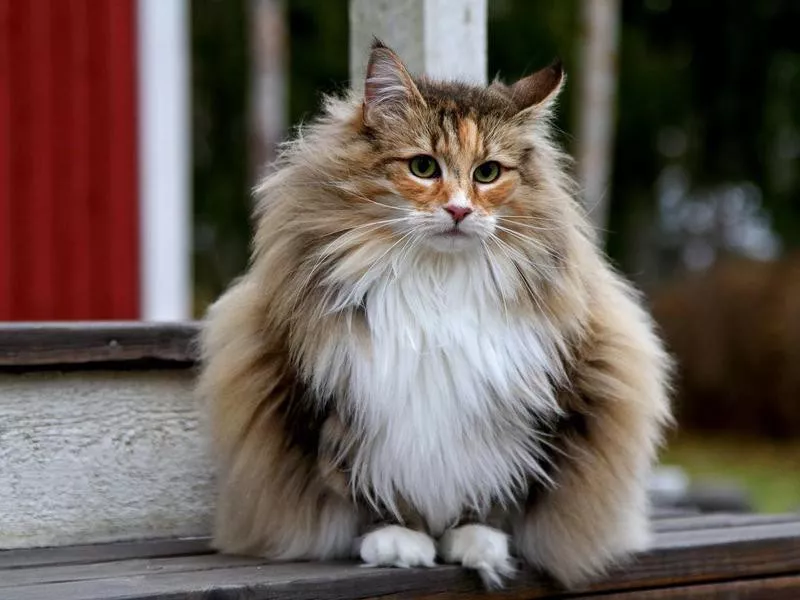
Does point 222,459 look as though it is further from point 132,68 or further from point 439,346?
point 132,68

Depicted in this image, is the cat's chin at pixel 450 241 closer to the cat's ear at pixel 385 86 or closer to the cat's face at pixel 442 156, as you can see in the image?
the cat's face at pixel 442 156

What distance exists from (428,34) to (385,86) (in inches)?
31.9

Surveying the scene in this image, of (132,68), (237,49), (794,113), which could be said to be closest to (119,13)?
(132,68)

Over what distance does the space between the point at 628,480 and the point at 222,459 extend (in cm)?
86

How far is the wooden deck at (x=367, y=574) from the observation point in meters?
2.19

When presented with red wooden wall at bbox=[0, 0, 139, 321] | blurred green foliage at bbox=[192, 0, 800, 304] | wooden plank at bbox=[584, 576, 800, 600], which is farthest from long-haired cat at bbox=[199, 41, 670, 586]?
blurred green foliage at bbox=[192, 0, 800, 304]

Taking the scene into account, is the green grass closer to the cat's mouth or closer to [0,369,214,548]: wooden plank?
[0,369,214,548]: wooden plank

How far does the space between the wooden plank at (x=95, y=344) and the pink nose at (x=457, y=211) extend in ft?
2.87

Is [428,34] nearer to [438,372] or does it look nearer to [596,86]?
[438,372]

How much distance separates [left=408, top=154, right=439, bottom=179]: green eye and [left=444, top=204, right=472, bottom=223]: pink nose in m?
0.10

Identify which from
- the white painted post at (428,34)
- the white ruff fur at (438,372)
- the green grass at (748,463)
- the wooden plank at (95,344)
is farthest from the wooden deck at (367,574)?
the green grass at (748,463)

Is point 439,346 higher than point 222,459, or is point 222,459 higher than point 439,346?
point 439,346

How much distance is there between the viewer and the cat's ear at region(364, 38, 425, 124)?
2324 mm

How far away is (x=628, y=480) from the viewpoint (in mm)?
2520
